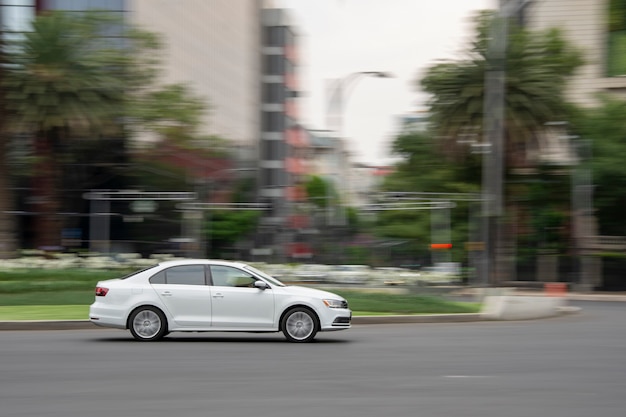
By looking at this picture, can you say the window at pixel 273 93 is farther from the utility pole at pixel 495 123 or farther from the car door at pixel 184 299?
the car door at pixel 184 299

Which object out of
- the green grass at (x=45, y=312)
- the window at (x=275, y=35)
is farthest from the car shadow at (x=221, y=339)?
the window at (x=275, y=35)

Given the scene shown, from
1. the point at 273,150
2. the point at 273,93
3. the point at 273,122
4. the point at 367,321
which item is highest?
the point at 273,93

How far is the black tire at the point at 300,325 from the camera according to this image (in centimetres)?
1641

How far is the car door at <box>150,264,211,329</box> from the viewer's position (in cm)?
1620

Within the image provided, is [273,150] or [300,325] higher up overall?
[273,150]

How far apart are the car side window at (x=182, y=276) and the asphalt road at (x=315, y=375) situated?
37.5 inches

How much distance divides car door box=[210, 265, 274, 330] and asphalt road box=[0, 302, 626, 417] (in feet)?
1.15

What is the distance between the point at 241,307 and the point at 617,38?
38.7m

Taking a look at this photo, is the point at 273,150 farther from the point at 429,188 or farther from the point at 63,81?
the point at 429,188

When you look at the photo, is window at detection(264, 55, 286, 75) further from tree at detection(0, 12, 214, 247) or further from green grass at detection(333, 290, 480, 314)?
green grass at detection(333, 290, 480, 314)

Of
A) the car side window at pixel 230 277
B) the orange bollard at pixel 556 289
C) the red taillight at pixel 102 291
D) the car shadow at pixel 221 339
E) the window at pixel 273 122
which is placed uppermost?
the window at pixel 273 122

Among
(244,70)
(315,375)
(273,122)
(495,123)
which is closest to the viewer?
(315,375)

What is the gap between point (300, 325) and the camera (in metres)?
16.5

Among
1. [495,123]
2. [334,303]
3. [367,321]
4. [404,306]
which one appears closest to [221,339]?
[334,303]
